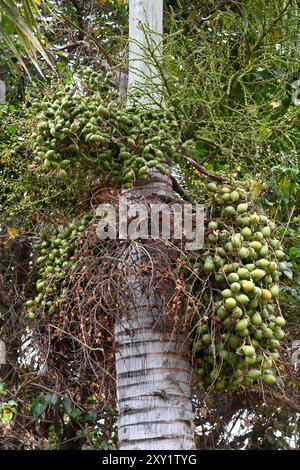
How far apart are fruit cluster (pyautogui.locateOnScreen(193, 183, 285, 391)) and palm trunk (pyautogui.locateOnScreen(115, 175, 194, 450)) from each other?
0.09 metres

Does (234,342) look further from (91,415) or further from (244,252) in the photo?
(91,415)

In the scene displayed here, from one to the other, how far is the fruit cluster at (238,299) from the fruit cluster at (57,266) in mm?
436

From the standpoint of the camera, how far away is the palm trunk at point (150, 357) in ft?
6.75

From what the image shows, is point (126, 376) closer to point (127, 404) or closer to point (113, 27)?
point (127, 404)

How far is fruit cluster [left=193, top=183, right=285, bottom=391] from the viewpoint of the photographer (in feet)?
6.54

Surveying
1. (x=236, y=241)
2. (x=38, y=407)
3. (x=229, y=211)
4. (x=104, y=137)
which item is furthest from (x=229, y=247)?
(x=38, y=407)

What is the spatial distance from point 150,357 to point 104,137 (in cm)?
70

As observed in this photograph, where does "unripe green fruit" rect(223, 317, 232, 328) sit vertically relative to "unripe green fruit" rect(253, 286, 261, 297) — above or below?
below

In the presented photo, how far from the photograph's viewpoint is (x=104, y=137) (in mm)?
2148

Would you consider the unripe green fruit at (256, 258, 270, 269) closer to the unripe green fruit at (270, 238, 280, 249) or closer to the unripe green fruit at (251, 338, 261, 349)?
the unripe green fruit at (270, 238, 280, 249)

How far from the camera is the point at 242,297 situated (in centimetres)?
197

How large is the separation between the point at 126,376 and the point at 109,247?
41 centimetres

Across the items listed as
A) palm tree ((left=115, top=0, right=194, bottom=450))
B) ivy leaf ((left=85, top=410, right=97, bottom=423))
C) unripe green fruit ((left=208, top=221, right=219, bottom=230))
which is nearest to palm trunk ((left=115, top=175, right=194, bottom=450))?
palm tree ((left=115, top=0, right=194, bottom=450))

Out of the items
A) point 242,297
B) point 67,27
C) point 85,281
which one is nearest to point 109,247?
point 85,281
